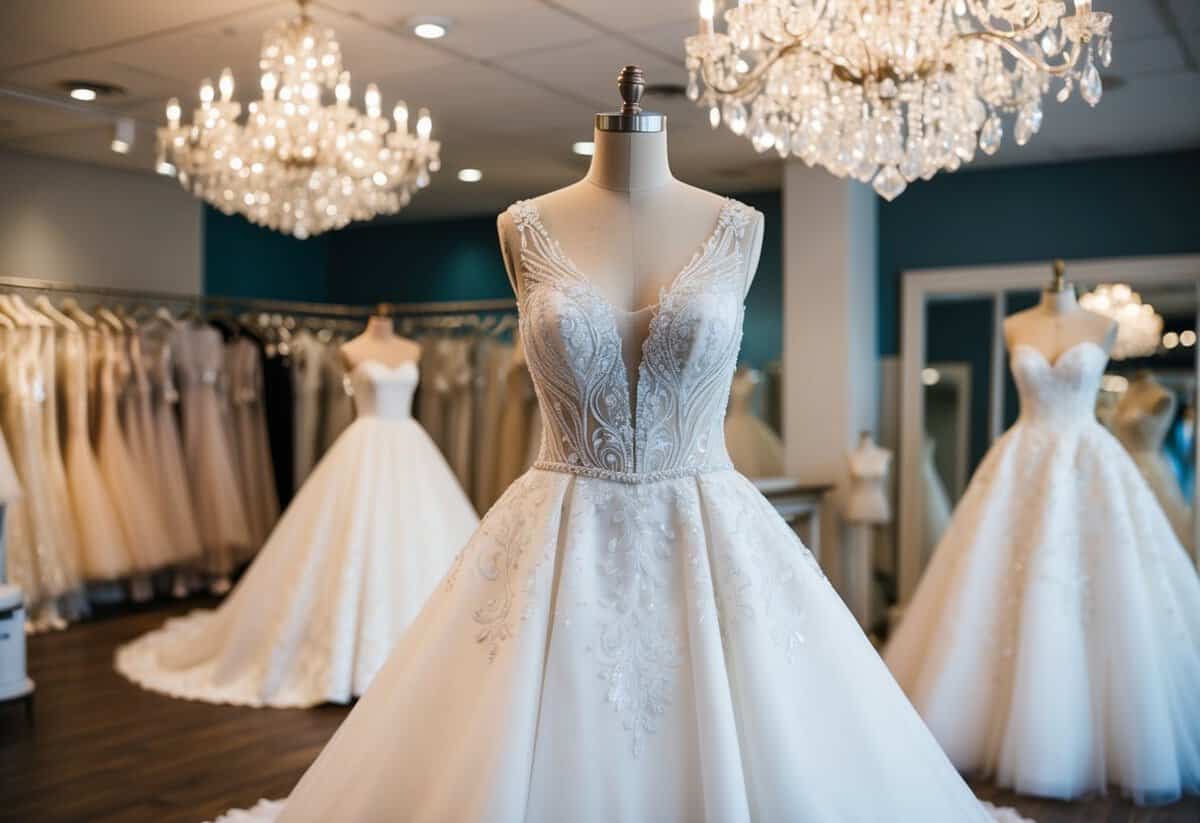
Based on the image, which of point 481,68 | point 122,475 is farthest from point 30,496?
point 481,68

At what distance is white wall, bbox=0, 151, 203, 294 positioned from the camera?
17.8 ft

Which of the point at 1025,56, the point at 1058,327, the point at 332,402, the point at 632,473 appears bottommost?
the point at 632,473

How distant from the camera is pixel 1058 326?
4281 millimetres

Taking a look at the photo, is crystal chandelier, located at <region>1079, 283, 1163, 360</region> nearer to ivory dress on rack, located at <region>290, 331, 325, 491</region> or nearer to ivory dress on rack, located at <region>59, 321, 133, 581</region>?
ivory dress on rack, located at <region>290, 331, 325, 491</region>

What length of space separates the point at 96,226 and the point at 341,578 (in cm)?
307

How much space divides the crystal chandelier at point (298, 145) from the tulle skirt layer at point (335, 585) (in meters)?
0.99

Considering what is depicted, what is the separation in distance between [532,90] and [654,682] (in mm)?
3671

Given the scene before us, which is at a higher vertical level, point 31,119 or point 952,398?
point 31,119

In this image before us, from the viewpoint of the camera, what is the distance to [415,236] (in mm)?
8641


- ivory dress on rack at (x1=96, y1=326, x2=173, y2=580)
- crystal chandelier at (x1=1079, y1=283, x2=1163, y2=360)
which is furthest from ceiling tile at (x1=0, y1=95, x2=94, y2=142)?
crystal chandelier at (x1=1079, y1=283, x2=1163, y2=360)

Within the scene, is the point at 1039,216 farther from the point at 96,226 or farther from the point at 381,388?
the point at 96,226

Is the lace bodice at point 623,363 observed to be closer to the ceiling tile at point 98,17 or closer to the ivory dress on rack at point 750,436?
the ceiling tile at point 98,17

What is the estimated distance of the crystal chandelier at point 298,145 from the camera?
413cm

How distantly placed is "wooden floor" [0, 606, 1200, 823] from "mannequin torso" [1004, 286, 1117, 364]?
1.60 m
